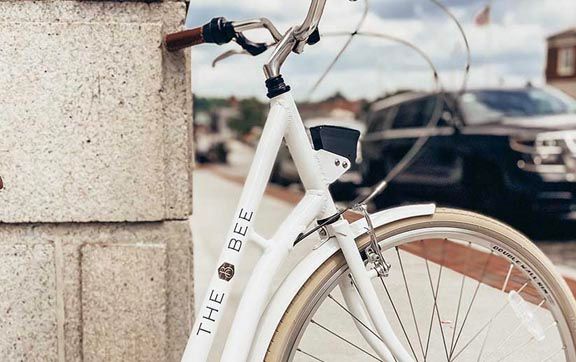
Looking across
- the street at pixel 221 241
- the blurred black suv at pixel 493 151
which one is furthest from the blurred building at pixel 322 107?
the blurred black suv at pixel 493 151

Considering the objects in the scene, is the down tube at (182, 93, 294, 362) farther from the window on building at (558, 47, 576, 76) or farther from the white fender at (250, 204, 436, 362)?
the window on building at (558, 47, 576, 76)

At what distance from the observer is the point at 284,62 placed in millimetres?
1976

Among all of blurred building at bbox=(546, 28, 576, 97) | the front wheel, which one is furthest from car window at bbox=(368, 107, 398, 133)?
blurred building at bbox=(546, 28, 576, 97)

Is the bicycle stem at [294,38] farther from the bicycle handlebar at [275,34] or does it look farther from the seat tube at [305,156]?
the seat tube at [305,156]

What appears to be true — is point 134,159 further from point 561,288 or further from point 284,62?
point 561,288

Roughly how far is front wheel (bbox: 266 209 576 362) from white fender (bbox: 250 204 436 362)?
2 centimetres

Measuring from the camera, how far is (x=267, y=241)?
201 cm

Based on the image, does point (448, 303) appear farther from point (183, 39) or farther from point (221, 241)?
point (221, 241)

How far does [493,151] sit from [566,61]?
44980mm

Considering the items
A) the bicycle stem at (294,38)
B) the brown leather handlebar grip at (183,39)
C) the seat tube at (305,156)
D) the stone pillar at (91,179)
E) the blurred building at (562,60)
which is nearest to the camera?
the bicycle stem at (294,38)

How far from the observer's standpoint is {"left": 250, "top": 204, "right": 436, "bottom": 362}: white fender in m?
1.96

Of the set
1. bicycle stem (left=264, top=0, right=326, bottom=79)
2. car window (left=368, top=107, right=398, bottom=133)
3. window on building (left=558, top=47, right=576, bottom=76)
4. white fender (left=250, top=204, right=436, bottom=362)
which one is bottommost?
white fender (left=250, top=204, right=436, bottom=362)

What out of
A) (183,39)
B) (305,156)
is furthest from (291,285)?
(183,39)

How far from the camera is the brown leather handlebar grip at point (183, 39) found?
228 cm
